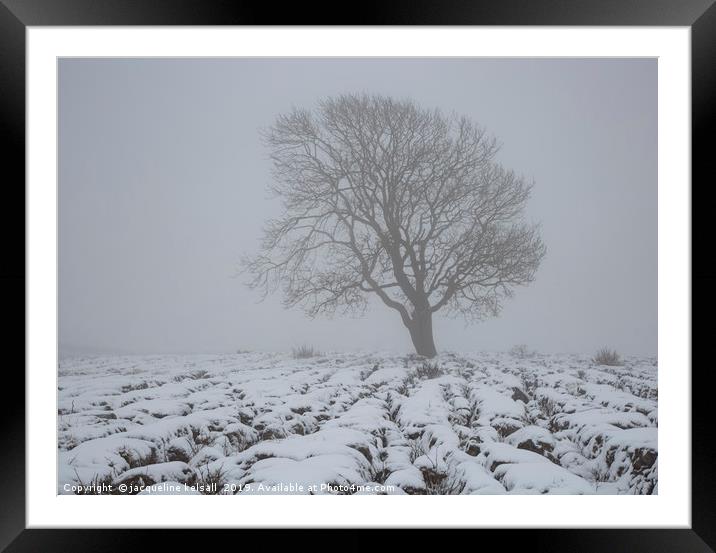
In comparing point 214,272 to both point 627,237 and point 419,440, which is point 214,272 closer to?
point 419,440

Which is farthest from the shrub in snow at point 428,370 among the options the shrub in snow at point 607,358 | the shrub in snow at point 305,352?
the shrub in snow at point 607,358

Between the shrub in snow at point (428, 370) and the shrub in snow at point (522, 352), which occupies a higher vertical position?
the shrub in snow at point (522, 352)

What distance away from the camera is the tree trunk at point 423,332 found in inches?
104

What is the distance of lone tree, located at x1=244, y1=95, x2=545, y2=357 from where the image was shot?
2.64 metres

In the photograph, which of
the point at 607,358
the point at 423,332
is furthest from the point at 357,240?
the point at 607,358

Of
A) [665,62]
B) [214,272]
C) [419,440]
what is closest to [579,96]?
[665,62]

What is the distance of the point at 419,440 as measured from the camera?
245 centimetres

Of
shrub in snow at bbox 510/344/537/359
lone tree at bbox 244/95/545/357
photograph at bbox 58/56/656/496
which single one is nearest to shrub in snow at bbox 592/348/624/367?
photograph at bbox 58/56/656/496
